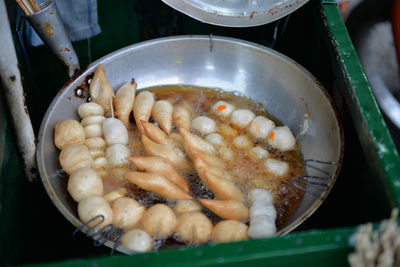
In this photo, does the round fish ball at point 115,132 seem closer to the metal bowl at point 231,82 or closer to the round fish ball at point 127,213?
the metal bowl at point 231,82

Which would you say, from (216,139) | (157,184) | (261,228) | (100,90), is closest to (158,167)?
(157,184)

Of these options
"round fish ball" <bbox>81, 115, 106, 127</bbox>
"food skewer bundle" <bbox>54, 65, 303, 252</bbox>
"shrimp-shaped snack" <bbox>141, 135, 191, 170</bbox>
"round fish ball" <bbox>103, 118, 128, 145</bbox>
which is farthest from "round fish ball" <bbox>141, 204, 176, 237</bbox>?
"round fish ball" <bbox>81, 115, 106, 127</bbox>

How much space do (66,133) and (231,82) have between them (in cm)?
84

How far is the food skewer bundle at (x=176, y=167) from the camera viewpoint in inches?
46.6

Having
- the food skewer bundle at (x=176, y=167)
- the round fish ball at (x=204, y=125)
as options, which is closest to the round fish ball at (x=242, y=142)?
the food skewer bundle at (x=176, y=167)

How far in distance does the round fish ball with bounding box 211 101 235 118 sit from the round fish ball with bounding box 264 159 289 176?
1.06ft

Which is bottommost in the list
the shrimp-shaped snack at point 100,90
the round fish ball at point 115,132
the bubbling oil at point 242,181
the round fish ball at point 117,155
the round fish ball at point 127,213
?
the bubbling oil at point 242,181

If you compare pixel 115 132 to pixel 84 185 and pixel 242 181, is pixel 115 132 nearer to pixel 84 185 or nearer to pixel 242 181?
pixel 84 185

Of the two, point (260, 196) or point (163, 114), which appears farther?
point (163, 114)

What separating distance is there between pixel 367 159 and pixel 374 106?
18 cm

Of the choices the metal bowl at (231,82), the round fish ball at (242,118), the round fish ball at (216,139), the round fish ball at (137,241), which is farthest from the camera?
the round fish ball at (242,118)

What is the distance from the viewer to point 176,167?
1385mm

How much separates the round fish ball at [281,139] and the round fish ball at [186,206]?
0.43 m

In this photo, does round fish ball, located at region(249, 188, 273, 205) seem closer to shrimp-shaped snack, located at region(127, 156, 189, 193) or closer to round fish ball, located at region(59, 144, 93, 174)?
shrimp-shaped snack, located at region(127, 156, 189, 193)
